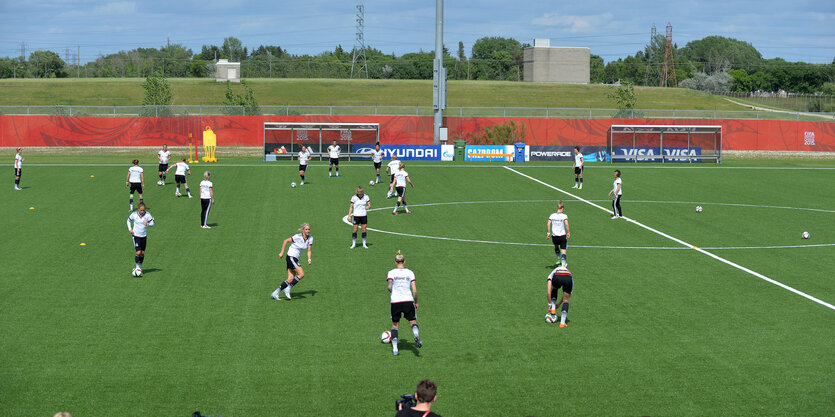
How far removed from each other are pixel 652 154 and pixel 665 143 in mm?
3525

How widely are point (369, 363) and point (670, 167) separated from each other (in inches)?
1754

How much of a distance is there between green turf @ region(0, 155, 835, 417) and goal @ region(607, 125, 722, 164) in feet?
79.6

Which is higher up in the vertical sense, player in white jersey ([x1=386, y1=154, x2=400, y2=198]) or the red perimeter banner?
the red perimeter banner

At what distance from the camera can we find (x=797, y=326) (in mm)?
17703

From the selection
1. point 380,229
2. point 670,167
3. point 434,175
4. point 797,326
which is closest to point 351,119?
point 434,175

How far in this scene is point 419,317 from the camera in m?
18.3

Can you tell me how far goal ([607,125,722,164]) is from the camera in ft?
197

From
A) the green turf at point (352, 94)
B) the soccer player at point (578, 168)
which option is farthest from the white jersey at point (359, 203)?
the green turf at point (352, 94)

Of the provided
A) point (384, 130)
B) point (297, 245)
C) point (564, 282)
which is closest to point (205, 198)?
point (297, 245)

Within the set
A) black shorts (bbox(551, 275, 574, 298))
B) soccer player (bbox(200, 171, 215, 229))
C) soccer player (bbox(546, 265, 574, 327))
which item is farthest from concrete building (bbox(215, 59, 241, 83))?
black shorts (bbox(551, 275, 574, 298))

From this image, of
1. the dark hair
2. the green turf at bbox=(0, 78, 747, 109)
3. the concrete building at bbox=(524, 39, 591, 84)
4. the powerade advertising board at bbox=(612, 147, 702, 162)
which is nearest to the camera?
the dark hair

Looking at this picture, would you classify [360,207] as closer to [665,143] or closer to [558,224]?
[558,224]

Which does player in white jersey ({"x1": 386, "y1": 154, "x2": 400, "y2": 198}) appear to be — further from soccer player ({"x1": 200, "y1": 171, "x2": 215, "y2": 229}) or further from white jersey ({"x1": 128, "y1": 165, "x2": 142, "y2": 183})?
white jersey ({"x1": 128, "y1": 165, "x2": 142, "y2": 183})

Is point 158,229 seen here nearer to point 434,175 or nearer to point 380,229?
point 380,229
